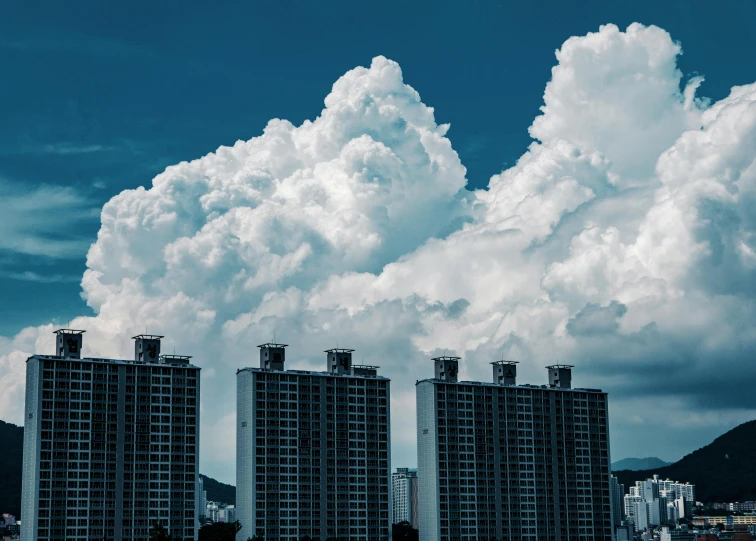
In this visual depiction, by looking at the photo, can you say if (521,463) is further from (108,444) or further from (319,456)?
(108,444)

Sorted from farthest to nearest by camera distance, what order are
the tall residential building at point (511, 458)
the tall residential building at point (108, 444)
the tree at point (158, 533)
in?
the tall residential building at point (511, 458) → the tall residential building at point (108, 444) → the tree at point (158, 533)

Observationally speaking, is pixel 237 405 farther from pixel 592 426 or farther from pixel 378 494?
pixel 592 426

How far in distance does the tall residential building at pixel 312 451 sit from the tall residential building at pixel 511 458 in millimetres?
8941

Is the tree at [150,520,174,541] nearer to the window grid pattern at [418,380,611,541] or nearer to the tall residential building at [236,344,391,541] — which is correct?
the tall residential building at [236,344,391,541]

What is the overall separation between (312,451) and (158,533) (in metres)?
29.0

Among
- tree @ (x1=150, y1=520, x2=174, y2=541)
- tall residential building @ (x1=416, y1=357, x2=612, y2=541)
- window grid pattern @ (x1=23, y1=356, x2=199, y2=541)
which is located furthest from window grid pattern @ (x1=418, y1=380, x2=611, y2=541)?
tree @ (x1=150, y1=520, x2=174, y2=541)

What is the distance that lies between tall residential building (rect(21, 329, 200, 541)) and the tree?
3012 mm

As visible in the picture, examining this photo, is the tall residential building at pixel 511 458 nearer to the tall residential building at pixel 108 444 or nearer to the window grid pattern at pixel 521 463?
the window grid pattern at pixel 521 463

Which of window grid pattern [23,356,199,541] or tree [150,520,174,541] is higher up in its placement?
window grid pattern [23,356,199,541]

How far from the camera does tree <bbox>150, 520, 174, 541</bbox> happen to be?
146 meters

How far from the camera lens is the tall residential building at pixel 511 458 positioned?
589 ft

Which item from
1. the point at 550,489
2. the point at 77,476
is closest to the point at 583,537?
the point at 550,489

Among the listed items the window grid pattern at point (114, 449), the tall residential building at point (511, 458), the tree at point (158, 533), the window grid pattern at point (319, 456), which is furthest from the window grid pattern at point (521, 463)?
the tree at point (158, 533)

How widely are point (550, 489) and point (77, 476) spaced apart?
79709mm
